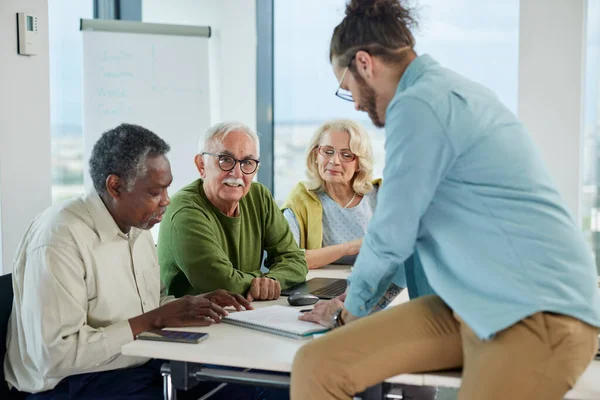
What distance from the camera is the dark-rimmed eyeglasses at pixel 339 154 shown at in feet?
10.8

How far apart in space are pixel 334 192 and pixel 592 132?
1991 mm

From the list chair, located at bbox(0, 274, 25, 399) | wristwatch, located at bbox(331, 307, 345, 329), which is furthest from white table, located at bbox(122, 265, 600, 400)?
chair, located at bbox(0, 274, 25, 399)

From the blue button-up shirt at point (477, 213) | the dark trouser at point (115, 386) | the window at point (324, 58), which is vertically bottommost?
the dark trouser at point (115, 386)

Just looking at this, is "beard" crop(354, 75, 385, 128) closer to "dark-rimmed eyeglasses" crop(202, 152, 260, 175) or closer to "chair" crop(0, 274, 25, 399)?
"dark-rimmed eyeglasses" crop(202, 152, 260, 175)

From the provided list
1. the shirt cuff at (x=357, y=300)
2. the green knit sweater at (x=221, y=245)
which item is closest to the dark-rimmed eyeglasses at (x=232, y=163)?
the green knit sweater at (x=221, y=245)

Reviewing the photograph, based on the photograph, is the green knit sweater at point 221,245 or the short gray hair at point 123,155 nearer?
the short gray hair at point 123,155

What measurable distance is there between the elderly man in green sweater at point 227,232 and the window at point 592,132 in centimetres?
241

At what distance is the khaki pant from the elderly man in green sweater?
0.88m

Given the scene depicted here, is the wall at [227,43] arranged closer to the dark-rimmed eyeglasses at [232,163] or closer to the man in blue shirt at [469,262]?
the dark-rimmed eyeglasses at [232,163]

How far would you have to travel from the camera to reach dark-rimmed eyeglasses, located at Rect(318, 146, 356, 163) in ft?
10.8

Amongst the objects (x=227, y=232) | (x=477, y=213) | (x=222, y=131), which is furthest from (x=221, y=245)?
(x=477, y=213)

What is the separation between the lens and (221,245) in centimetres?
255

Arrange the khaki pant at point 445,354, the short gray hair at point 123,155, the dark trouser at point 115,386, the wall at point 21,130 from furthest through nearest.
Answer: the wall at point 21,130, the short gray hair at point 123,155, the dark trouser at point 115,386, the khaki pant at point 445,354

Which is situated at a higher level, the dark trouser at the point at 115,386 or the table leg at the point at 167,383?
the table leg at the point at 167,383
